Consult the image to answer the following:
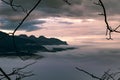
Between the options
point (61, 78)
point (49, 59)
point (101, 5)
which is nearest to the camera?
point (101, 5)

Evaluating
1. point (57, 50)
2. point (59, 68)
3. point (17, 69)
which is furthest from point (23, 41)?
point (17, 69)

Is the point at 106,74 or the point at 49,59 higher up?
the point at 106,74

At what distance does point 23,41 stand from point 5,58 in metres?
55.4

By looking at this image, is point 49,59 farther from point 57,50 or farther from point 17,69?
point 17,69

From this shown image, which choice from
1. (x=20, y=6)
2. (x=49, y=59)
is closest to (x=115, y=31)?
(x=20, y=6)

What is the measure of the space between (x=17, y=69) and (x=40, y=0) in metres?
0.52

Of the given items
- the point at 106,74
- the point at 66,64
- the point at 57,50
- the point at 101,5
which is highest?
the point at 101,5

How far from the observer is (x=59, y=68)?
135500 mm

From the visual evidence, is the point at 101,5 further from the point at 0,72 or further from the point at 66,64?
the point at 66,64

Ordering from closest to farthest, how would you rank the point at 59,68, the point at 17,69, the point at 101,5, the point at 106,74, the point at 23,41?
the point at 101,5 < the point at 106,74 < the point at 17,69 < the point at 59,68 < the point at 23,41

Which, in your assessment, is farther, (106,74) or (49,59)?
(49,59)

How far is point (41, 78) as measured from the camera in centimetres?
12406

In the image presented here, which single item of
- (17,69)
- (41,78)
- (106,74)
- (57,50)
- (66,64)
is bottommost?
(57,50)

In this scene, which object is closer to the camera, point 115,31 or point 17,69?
point 115,31
